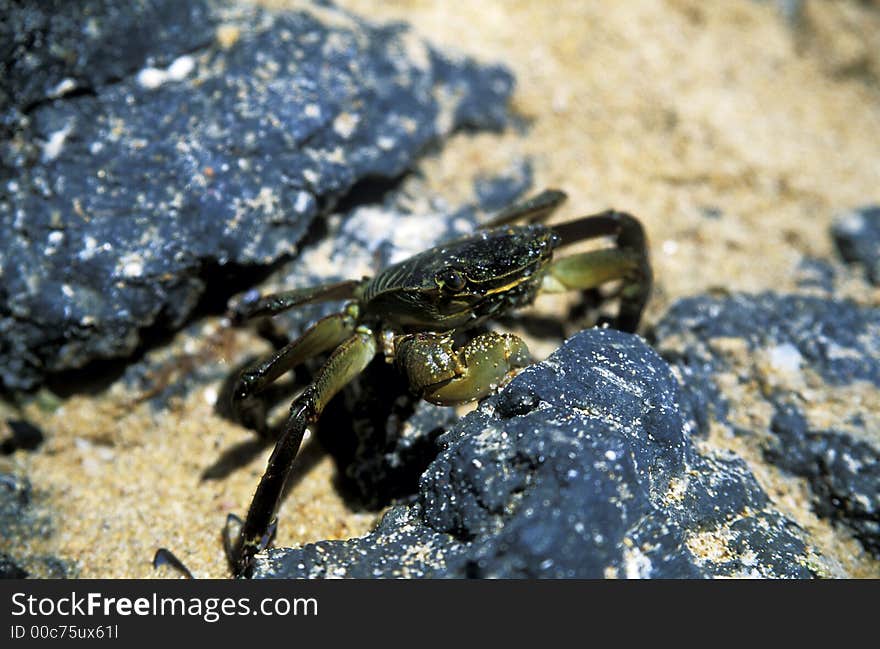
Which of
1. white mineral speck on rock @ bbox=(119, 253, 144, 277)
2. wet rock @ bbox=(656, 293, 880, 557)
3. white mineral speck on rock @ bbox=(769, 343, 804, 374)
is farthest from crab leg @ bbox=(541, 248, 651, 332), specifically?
white mineral speck on rock @ bbox=(119, 253, 144, 277)

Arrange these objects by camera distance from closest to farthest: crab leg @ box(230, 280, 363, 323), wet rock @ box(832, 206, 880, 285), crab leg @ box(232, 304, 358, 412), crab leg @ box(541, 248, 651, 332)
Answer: crab leg @ box(232, 304, 358, 412) → crab leg @ box(230, 280, 363, 323) → crab leg @ box(541, 248, 651, 332) → wet rock @ box(832, 206, 880, 285)

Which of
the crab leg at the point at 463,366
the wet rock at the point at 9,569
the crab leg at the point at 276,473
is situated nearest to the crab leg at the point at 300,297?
the crab leg at the point at 276,473

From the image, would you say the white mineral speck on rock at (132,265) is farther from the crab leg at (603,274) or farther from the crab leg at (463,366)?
the crab leg at (603,274)

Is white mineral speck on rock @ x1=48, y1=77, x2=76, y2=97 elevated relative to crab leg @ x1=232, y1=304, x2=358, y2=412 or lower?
elevated

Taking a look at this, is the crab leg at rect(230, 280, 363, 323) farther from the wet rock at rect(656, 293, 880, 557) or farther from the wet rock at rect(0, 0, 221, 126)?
the wet rock at rect(656, 293, 880, 557)

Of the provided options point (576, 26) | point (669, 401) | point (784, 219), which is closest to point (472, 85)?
point (576, 26)

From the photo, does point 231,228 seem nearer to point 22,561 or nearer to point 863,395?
point 22,561
